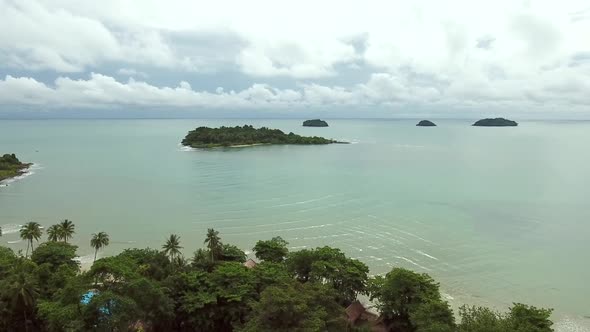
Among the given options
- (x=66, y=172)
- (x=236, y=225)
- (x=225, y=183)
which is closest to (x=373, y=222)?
(x=236, y=225)

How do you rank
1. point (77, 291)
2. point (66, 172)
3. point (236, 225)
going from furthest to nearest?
1. point (66, 172)
2. point (236, 225)
3. point (77, 291)

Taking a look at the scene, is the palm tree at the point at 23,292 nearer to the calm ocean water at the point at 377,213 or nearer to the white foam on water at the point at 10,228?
the calm ocean water at the point at 377,213

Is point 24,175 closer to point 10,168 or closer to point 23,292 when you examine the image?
point 10,168

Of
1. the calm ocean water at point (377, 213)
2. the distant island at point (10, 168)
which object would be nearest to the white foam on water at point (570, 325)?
the calm ocean water at point (377, 213)

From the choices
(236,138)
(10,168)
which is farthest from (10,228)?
(236,138)

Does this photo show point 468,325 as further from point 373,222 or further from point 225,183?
point 225,183

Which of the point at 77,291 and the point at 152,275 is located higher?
the point at 77,291

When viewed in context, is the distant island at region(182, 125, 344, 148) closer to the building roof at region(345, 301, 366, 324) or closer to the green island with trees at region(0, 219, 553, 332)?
the green island with trees at region(0, 219, 553, 332)

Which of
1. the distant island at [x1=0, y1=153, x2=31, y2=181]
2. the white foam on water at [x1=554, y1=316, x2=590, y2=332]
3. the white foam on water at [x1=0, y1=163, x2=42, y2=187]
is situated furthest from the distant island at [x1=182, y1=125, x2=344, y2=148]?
the white foam on water at [x1=554, y1=316, x2=590, y2=332]
